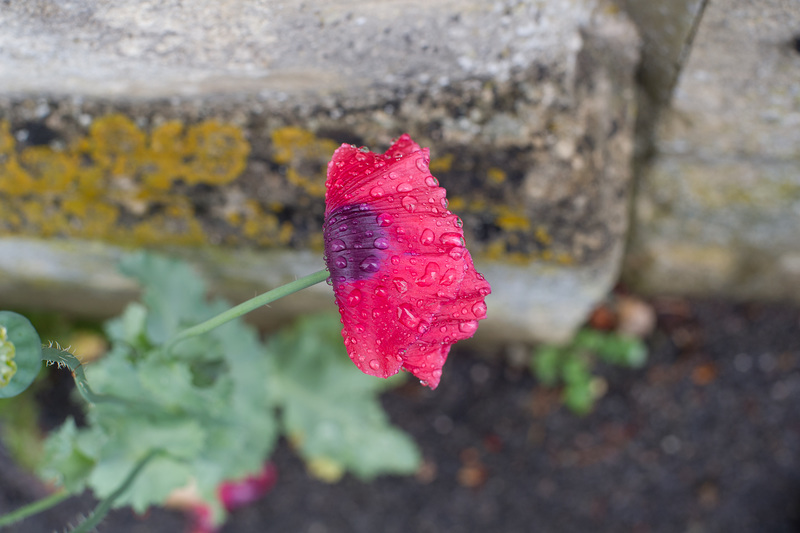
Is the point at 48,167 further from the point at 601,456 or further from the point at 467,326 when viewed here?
the point at 601,456

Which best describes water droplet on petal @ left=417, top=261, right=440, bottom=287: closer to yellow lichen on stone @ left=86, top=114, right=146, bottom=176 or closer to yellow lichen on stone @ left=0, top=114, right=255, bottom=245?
yellow lichen on stone @ left=0, top=114, right=255, bottom=245

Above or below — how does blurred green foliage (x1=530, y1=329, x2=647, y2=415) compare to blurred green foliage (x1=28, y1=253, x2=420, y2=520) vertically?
below

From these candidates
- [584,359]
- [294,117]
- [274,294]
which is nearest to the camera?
[274,294]

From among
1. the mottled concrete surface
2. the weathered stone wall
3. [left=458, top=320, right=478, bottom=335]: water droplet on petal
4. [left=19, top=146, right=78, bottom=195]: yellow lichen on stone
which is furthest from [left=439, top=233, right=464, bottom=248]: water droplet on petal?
[left=19, top=146, right=78, bottom=195]: yellow lichen on stone

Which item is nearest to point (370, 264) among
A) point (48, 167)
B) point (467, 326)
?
point (467, 326)

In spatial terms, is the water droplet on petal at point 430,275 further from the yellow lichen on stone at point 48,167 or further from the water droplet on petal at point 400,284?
the yellow lichen on stone at point 48,167

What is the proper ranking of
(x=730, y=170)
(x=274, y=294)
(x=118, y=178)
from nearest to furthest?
(x=274, y=294), (x=118, y=178), (x=730, y=170)

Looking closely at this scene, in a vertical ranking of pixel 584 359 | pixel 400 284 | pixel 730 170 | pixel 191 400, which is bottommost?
pixel 584 359
